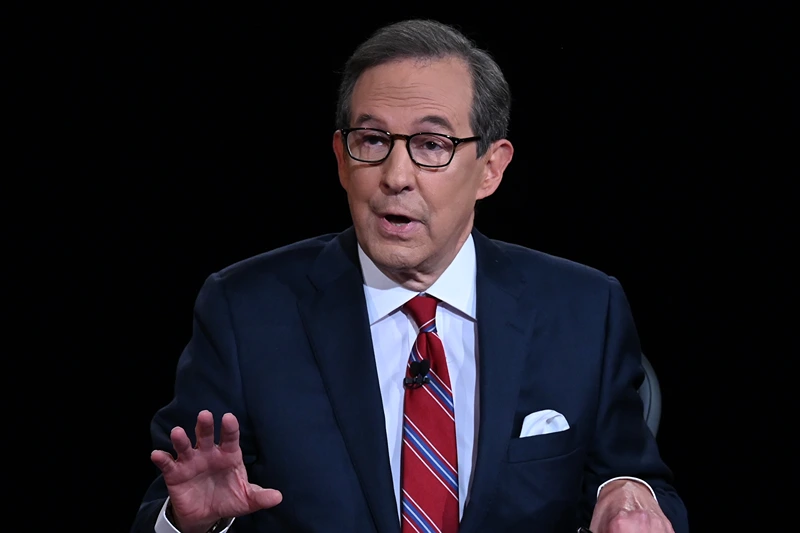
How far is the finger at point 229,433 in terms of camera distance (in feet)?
5.37

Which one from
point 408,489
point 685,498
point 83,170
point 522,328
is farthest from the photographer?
point 685,498

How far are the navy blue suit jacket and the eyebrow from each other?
31cm

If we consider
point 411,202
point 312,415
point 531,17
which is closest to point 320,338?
point 312,415

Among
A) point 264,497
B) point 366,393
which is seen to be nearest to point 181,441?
point 264,497

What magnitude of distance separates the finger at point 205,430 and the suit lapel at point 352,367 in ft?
1.21

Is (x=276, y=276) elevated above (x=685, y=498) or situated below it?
above

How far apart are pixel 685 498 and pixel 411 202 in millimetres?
1301

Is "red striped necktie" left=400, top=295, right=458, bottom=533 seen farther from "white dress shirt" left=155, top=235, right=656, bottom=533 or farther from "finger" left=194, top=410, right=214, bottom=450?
"finger" left=194, top=410, right=214, bottom=450

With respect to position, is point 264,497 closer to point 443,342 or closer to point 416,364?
point 416,364

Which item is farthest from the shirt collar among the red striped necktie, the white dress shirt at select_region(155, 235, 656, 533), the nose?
the nose

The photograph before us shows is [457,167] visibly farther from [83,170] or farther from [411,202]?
[83,170]

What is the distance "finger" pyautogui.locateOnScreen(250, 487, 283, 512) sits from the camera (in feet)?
5.53

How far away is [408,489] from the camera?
1.98 m

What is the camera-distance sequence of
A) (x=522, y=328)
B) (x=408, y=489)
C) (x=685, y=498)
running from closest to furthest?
(x=408, y=489), (x=522, y=328), (x=685, y=498)
